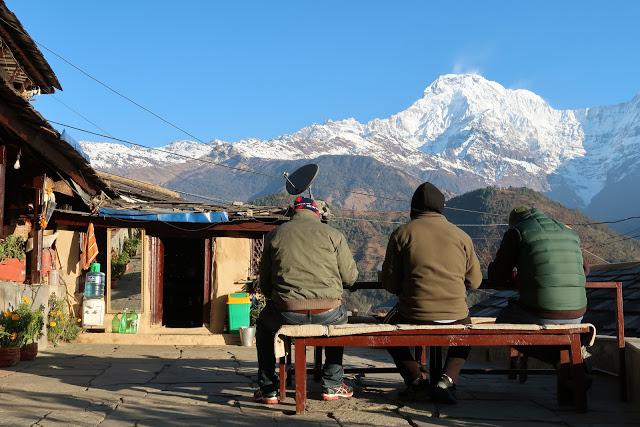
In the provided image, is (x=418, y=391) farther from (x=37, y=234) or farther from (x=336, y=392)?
(x=37, y=234)

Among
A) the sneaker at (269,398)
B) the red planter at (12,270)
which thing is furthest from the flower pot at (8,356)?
the sneaker at (269,398)

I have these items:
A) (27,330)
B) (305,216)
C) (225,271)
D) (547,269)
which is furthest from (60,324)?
(547,269)

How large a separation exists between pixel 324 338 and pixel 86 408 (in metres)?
1.74

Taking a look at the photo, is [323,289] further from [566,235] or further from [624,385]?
[624,385]

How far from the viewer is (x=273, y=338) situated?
5.54 meters

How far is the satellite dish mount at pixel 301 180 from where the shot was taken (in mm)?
13336

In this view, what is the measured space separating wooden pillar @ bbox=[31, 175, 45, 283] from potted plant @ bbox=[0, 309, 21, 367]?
234 cm

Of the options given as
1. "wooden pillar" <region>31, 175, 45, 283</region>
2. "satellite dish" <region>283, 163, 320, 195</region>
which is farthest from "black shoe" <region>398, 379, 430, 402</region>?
"satellite dish" <region>283, 163, 320, 195</region>

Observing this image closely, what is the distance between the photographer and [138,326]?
48.2 feet

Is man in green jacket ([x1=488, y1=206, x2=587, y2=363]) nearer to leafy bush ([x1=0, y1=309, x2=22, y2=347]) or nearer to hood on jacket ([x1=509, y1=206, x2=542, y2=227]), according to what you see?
hood on jacket ([x1=509, y1=206, x2=542, y2=227])

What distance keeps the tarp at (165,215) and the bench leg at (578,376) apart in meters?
10.1

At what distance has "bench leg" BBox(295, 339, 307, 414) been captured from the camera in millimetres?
4949

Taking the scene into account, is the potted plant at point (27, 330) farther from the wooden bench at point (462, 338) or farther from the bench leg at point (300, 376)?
the bench leg at point (300, 376)

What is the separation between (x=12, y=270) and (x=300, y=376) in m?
6.50
